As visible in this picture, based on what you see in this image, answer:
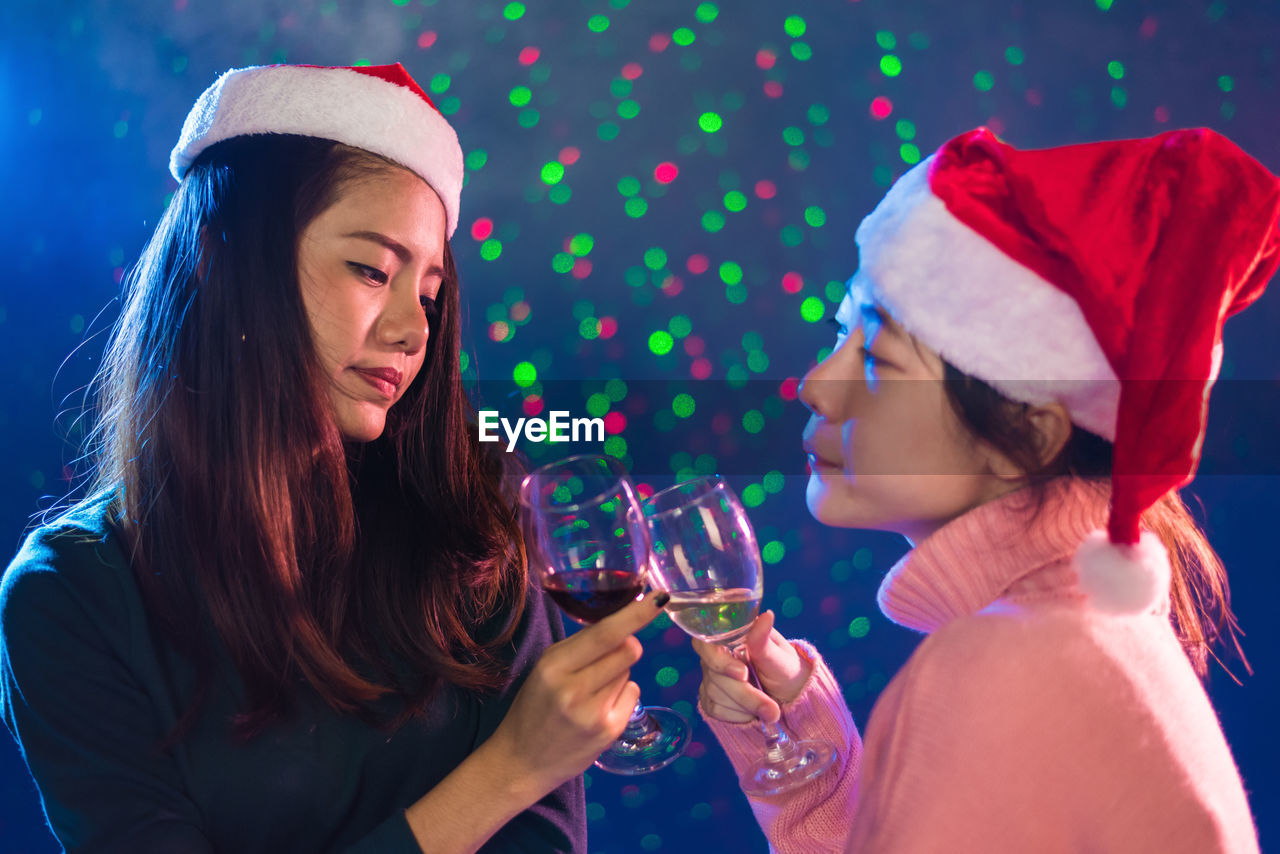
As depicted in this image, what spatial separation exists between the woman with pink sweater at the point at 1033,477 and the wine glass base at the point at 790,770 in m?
0.05

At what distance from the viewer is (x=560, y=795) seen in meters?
1.30

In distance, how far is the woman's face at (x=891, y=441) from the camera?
1067 mm

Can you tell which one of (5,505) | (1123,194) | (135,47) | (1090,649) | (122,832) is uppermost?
(135,47)

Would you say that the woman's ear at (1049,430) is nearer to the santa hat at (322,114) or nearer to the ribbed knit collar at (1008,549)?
the ribbed knit collar at (1008,549)

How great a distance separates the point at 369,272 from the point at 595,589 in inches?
22.8

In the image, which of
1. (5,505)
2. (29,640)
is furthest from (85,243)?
(29,640)

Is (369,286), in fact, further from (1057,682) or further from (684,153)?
(684,153)

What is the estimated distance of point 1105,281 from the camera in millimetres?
963

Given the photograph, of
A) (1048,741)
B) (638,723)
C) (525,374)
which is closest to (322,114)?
(525,374)

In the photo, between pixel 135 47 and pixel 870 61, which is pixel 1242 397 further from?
pixel 135 47

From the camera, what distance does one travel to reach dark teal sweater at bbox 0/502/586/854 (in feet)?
3.40

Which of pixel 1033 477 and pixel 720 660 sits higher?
pixel 1033 477

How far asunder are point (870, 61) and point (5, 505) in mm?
2376

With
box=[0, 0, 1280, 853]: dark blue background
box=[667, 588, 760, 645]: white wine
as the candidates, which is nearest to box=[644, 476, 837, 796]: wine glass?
box=[667, 588, 760, 645]: white wine
